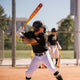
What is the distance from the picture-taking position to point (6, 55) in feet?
43.5

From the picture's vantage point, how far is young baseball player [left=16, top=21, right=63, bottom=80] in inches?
187

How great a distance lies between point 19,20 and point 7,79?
163 ft

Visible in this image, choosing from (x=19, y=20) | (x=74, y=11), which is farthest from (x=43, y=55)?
(x=19, y=20)

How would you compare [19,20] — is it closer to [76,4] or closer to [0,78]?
[76,4]

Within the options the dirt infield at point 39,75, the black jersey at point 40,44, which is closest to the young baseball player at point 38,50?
the black jersey at point 40,44

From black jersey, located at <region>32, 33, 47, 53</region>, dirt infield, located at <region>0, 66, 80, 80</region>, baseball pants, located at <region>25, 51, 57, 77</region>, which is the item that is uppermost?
black jersey, located at <region>32, 33, 47, 53</region>

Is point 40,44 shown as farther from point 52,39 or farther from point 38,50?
point 52,39

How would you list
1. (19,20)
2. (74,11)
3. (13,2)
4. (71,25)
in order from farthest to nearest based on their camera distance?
(19,20)
(71,25)
(74,11)
(13,2)

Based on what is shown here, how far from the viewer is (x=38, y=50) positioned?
15.9ft

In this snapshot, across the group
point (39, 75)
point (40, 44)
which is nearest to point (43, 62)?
point (40, 44)

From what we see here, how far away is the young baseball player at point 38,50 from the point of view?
475cm

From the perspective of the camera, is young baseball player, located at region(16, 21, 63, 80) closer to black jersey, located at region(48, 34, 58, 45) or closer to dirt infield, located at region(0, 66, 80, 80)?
dirt infield, located at region(0, 66, 80, 80)

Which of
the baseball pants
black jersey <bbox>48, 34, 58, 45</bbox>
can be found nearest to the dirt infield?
black jersey <bbox>48, 34, 58, 45</bbox>

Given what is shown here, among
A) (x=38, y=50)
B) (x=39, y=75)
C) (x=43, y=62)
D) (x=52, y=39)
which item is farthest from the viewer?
(x=52, y=39)
